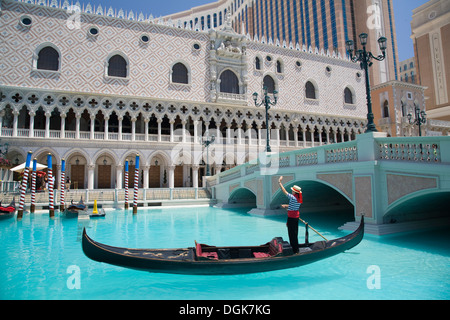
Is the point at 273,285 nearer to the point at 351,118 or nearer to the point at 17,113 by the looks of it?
the point at 17,113

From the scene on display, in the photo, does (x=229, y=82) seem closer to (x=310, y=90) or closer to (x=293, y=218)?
(x=310, y=90)

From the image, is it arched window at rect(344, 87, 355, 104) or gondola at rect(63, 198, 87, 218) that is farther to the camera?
arched window at rect(344, 87, 355, 104)

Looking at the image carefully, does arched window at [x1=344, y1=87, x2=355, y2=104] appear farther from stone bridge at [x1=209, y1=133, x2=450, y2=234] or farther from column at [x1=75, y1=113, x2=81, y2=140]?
column at [x1=75, y1=113, x2=81, y2=140]

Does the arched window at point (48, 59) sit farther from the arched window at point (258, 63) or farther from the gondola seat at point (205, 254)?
the gondola seat at point (205, 254)

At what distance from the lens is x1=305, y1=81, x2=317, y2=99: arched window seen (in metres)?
24.2

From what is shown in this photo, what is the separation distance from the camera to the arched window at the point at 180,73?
798 inches

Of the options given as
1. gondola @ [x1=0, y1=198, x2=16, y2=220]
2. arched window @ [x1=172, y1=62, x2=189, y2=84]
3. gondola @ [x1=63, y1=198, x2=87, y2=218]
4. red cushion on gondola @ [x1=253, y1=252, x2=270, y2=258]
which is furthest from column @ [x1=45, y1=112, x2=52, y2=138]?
red cushion on gondola @ [x1=253, y1=252, x2=270, y2=258]

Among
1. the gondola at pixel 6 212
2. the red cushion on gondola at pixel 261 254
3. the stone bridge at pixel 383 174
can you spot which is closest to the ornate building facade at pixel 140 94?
the gondola at pixel 6 212

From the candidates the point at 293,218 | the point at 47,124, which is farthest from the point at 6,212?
the point at 293,218

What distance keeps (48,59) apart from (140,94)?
19.0 feet

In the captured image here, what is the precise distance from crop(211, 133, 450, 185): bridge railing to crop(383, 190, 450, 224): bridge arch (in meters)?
0.82

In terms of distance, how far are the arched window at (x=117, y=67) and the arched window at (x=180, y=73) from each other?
324 cm

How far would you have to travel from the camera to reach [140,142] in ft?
62.2

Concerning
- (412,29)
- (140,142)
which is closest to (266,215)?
(140,142)
